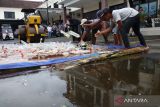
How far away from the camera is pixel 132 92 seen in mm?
3354

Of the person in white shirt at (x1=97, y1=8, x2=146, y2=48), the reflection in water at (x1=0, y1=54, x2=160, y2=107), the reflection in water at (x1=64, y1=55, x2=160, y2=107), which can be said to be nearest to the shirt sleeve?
the person in white shirt at (x1=97, y1=8, x2=146, y2=48)

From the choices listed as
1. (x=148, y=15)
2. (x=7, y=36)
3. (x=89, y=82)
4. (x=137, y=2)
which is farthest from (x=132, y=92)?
(x=7, y=36)

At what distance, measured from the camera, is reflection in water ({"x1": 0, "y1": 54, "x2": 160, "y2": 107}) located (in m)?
3.23

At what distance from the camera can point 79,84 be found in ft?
13.1

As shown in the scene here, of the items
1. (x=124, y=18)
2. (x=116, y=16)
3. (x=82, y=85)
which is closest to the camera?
(x=82, y=85)

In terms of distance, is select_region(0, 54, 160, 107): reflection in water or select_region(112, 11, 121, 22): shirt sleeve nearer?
select_region(0, 54, 160, 107): reflection in water

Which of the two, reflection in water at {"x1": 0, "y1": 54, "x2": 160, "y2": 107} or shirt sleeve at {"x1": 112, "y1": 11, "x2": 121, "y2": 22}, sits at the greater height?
shirt sleeve at {"x1": 112, "y1": 11, "x2": 121, "y2": 22}

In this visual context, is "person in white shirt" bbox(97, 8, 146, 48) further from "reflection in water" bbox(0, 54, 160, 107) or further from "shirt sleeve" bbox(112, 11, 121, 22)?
"reflection in water" bbox(0, 54, 160, 107)

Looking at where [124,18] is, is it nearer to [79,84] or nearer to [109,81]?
[109,81]

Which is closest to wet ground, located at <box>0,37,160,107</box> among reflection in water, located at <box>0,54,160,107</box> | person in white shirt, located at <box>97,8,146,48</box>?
reflection in water, located at <box>0,54,160,107</box>

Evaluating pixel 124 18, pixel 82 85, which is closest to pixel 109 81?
pixel 82 85

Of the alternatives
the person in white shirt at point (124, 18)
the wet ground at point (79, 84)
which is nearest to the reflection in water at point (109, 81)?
the wet ground at point (79, 84)

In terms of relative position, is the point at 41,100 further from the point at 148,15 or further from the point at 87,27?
the point at 148,15

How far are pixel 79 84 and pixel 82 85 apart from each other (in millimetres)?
83
